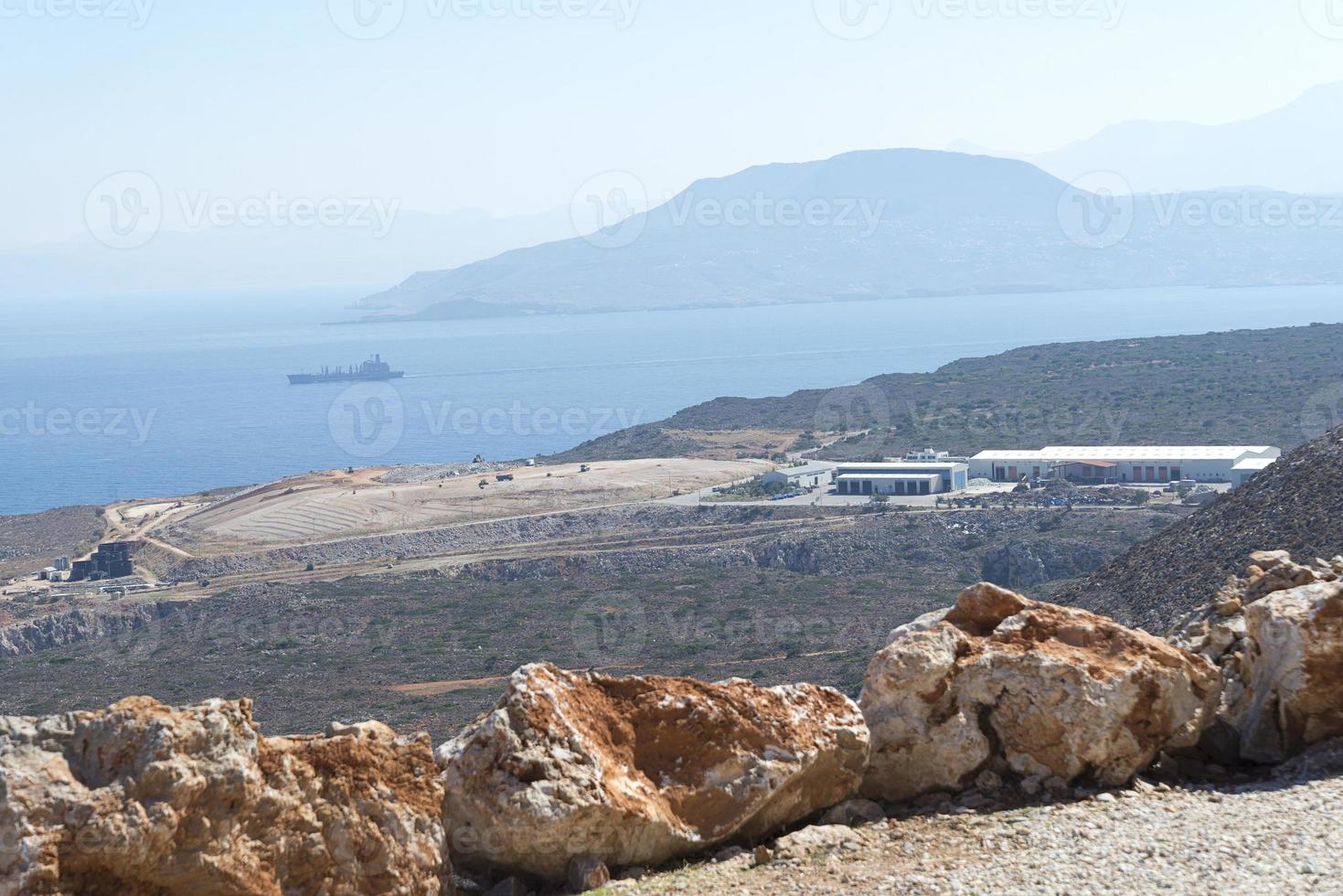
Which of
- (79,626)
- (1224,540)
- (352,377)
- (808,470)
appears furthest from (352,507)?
(352,377)

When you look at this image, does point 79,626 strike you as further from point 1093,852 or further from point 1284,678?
point 1093,852

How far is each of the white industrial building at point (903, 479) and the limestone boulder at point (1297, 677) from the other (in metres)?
60.9

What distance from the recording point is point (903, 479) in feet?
232

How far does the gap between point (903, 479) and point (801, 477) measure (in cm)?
520

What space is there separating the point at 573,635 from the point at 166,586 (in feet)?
Answer: 71.1

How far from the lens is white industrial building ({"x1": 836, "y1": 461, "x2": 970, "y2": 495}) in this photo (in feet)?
231

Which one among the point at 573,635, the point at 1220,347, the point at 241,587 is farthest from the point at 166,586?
the point at 1220,347

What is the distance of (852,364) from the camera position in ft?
613

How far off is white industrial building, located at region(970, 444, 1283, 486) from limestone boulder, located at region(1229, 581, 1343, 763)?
56.8 m

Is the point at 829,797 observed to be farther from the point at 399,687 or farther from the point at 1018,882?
the point at 399,687

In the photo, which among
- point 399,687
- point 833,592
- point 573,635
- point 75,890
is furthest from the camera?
point 833,592

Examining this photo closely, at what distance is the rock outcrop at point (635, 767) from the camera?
766 cm

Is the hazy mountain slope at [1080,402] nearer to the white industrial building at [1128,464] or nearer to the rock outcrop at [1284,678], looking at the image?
the white industrial building at [1128,464]

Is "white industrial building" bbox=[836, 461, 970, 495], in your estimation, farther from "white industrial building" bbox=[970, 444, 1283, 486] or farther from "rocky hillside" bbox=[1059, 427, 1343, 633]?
"rocky hillside" bbox=[1059, 427, 1343, 633]
